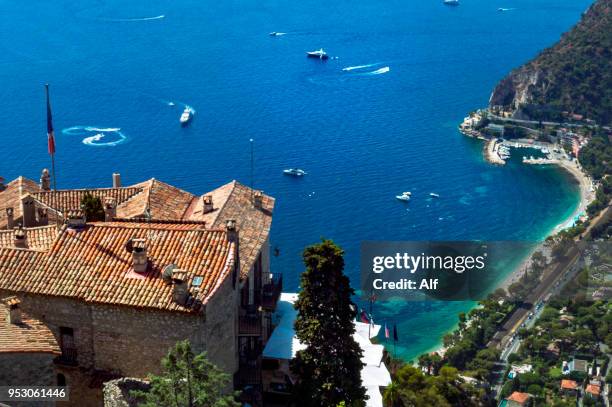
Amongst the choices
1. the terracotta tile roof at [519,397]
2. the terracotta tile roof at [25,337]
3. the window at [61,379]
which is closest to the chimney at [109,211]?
the window at [61,379]

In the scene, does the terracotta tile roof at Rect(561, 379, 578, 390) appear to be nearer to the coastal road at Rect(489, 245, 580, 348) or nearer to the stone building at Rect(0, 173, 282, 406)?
the coastal road at Rect(489, 245, 580, 348)

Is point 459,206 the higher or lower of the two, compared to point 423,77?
lower

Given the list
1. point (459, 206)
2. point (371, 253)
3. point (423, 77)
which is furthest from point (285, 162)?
point (371, 253)

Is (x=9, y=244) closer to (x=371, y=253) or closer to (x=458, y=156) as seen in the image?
(x=371, y=253)

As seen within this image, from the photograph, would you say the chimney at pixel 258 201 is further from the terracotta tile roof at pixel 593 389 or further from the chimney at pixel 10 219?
the terracotta tile roof at pixel 593 389

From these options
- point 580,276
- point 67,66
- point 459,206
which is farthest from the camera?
point 67,66

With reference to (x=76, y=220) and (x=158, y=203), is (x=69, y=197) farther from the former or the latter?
(x=76, y=220)

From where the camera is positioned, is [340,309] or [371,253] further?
[371,253]

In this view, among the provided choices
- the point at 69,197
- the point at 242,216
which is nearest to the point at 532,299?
the point at 242,216
